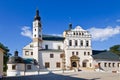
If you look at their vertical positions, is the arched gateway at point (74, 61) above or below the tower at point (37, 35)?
below

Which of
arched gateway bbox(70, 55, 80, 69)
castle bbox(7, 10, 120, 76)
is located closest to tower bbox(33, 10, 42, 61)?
castle bbox(7, 10, 120, 76)

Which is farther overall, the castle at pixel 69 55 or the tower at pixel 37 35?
the tower at pixel 37 35

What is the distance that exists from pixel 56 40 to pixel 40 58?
6.63m

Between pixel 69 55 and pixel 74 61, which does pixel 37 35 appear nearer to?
pixel 69 55

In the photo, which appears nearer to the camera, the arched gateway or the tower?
the arched gateway

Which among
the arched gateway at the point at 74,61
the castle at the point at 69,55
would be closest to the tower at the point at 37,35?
the castle at the point at 69,55

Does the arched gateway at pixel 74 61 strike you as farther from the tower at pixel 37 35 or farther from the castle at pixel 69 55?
the tower at pixel 37 35

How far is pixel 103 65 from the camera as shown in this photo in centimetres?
5844

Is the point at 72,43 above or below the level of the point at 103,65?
above

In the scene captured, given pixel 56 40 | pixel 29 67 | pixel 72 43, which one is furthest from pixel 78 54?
pixel 29 67

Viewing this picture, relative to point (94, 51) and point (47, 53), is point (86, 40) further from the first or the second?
point (47, 53)

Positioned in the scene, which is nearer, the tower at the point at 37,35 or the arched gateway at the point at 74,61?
the arched gateway at the point at 74,61

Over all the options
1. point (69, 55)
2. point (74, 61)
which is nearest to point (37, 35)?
point (69, 55)

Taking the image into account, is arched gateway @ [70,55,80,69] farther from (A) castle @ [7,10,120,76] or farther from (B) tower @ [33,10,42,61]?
(B) tower @ [33,10,42,61]
